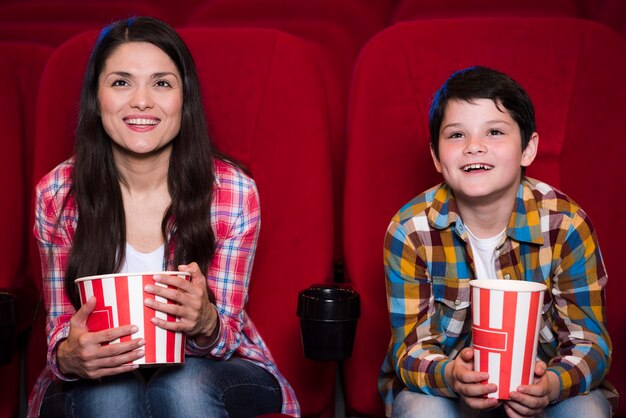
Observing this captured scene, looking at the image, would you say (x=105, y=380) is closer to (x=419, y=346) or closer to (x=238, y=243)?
(x=238, y=243)

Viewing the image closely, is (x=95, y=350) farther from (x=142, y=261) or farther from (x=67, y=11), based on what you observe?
(x=67, y=11)

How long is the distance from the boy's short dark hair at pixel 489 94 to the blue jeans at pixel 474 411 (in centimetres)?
32

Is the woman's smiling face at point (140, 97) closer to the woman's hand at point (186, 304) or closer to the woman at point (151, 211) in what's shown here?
the woman at point (151, 211)

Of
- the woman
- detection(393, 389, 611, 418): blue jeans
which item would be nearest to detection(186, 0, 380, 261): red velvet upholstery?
the woman

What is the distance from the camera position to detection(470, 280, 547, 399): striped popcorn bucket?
726 mm

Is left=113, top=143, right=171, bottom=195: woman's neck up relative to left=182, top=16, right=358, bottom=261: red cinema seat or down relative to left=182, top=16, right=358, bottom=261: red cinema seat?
down

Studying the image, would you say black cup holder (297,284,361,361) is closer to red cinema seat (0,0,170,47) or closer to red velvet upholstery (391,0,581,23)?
red velvet upholstery (391,0,581,23)

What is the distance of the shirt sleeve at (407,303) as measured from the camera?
0.94 m

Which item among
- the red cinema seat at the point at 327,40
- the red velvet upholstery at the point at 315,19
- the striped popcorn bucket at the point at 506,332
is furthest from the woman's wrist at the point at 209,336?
the red velvet upholstery at the point at 315,19

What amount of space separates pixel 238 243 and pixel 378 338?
23cm

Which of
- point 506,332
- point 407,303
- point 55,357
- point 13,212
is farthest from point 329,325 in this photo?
point 13,212

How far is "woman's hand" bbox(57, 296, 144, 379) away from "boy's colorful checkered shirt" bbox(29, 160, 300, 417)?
12 cm

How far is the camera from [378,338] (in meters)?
1.05

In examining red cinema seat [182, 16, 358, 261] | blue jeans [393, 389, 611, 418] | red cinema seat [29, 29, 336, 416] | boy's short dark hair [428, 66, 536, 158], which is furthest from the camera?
red cinema seat [182, 16, 358, 261]
